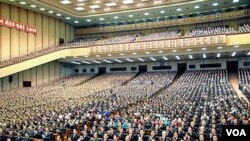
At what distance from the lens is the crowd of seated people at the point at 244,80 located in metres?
16.4

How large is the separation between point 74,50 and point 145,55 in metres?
6.90

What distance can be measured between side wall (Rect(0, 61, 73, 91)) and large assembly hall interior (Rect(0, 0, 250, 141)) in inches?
3.9

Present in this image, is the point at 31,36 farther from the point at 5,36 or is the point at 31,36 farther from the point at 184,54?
the point at 184,54

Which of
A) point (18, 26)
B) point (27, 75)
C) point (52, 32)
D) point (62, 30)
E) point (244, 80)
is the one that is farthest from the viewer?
point (62, 30)

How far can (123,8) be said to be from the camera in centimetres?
2558

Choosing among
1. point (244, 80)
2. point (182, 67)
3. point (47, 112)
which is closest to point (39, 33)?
point (182, 67)

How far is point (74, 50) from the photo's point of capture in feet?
84.9

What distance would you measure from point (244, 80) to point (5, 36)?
64.5 ft

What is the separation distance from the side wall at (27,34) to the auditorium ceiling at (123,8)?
0.83 metres

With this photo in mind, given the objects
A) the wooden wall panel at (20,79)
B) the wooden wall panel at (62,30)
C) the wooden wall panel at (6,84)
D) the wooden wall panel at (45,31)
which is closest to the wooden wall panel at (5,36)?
the wooden wall panel at (6,84)

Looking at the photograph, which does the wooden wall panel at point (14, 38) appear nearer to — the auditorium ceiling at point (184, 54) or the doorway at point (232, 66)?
the auditorium ceiling at point (184, 54)

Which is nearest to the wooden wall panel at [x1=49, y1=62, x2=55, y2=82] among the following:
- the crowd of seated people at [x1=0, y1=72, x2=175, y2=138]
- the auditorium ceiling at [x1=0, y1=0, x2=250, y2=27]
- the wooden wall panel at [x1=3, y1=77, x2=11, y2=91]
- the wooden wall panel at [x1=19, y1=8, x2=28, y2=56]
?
the wooden wall panel at [x1=19, y1=8, x2=28, y2=56]

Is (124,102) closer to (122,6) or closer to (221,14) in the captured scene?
(122,6)

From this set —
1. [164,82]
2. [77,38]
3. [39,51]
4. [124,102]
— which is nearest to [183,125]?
[124,102]
